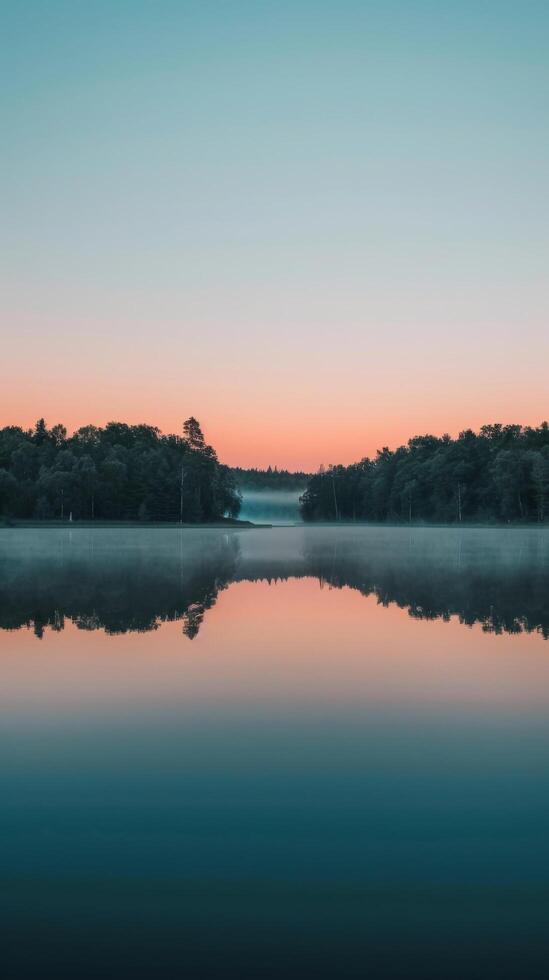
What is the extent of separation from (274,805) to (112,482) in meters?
151

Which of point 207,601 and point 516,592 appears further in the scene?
point 516,592

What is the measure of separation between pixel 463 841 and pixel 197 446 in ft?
528

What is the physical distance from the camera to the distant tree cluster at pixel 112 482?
149 meters

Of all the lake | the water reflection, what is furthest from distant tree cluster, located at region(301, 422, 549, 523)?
the lake

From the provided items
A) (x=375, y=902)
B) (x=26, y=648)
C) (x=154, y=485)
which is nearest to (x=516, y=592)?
(x=26, y=648)

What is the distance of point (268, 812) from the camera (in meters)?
7.53

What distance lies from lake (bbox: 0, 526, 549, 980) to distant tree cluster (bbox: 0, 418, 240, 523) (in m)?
136

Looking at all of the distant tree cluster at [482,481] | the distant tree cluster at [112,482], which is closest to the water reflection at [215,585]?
the distant tree cluster at [112,482]

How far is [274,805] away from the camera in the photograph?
25.3 feet

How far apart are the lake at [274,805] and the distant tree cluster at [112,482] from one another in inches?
5338

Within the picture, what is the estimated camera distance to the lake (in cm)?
539

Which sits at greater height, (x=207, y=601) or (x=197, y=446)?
(x=197, y=446)

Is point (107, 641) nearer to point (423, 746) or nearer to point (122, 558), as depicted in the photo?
point (423, 746)

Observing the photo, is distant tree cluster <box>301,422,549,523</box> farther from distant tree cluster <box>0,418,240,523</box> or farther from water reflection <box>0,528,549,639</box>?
water reflection <box>0,528,549,639</box>
